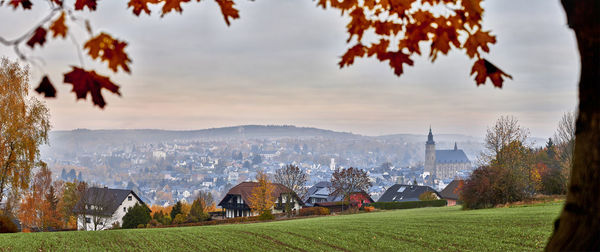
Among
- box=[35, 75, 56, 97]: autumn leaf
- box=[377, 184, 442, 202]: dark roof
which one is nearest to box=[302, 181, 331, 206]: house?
box=[377, 184, 442, 202]: dark roof

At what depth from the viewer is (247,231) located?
2342 cm

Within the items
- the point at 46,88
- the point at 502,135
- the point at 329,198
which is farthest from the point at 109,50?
the point at 329,198

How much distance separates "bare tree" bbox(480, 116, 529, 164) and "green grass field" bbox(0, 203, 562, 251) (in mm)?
17263

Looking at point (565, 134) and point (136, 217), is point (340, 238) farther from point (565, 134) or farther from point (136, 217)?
point (136, 217)

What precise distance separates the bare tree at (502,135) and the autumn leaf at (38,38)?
4114 cm

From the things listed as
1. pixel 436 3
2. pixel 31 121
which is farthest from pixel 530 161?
pixel 436 3

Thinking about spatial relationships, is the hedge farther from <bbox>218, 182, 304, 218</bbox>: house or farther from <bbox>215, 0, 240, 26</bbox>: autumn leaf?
<bbox>215, 0, 240, 26</bbox>: autumn leaf

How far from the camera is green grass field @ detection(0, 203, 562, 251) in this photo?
55.4 ft

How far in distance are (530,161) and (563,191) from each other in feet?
14.1

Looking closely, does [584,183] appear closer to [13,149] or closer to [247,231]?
[247,231]

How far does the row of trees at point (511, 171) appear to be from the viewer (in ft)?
113

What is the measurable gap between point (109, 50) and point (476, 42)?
2.70m

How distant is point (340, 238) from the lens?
64.1 ft

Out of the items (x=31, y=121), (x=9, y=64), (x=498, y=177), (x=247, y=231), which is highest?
(x=9, y=64)
